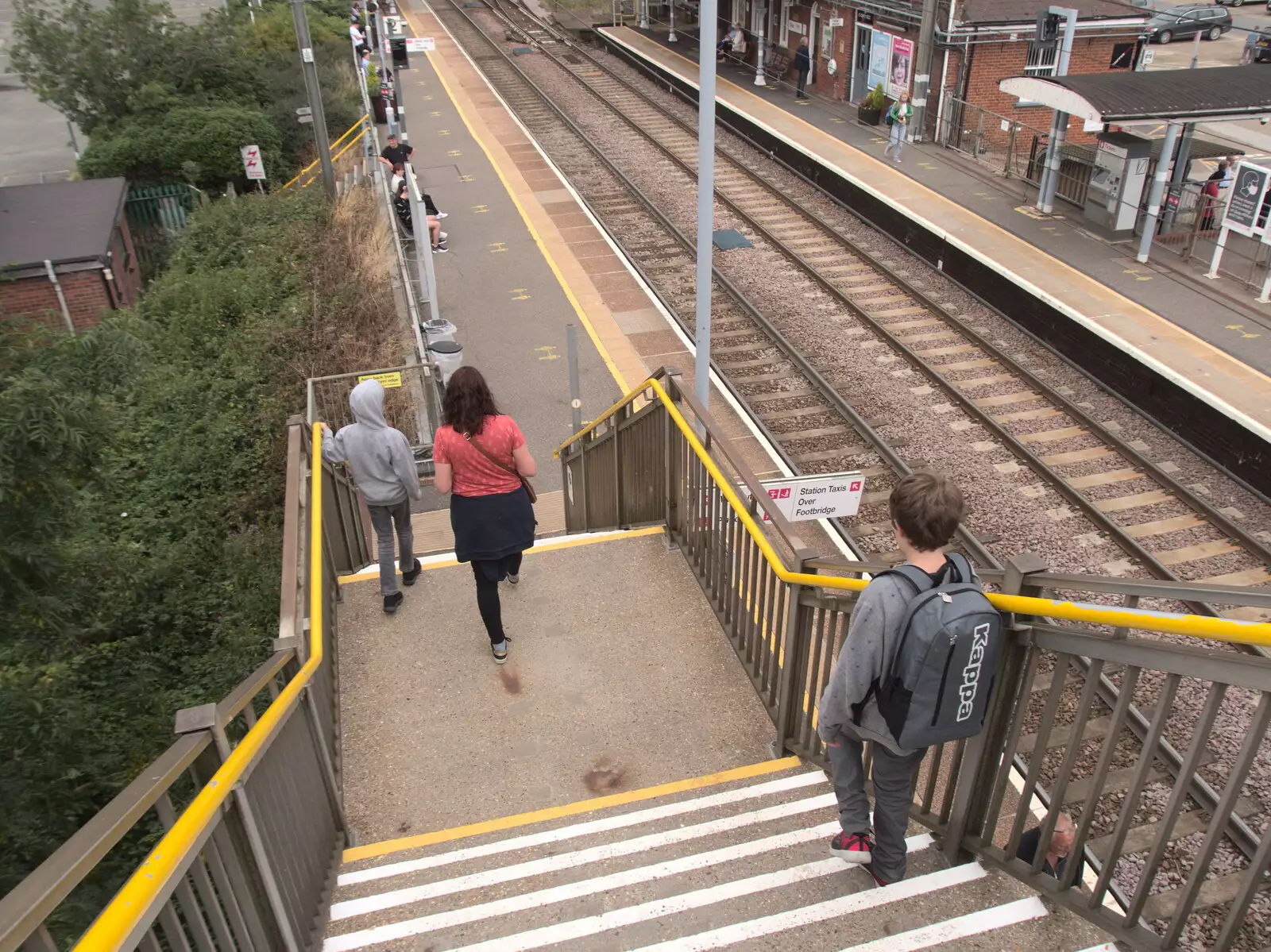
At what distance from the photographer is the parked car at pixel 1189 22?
36688 mm

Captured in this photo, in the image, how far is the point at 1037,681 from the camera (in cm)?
804

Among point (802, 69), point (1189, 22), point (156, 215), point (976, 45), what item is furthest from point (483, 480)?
point (1189, 22)

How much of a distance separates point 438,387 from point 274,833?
353 inches

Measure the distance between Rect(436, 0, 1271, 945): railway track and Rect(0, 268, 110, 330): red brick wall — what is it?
8.75 m

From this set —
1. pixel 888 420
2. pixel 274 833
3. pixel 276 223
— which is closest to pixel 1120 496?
pixel 888 420

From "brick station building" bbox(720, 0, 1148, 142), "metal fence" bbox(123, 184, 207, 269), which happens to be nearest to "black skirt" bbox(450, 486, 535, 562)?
"metal fence" bbox(123, 184, 207, 269)

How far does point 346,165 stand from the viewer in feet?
80.1

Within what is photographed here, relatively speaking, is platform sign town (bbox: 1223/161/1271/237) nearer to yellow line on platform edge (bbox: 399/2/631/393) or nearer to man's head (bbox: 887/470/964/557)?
yellow line on platform edge (bbox: 399/2/631/393)

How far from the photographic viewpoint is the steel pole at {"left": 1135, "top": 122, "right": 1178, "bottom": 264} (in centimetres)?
1536

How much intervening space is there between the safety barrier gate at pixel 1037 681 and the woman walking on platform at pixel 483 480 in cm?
102

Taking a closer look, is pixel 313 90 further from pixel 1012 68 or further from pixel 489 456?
pixel 1012 68

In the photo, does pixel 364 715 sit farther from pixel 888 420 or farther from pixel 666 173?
pixel 666 173

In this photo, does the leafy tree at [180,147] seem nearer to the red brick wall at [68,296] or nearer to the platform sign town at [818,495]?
the red brick wall at [68,296]

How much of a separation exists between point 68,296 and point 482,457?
46.0ft
